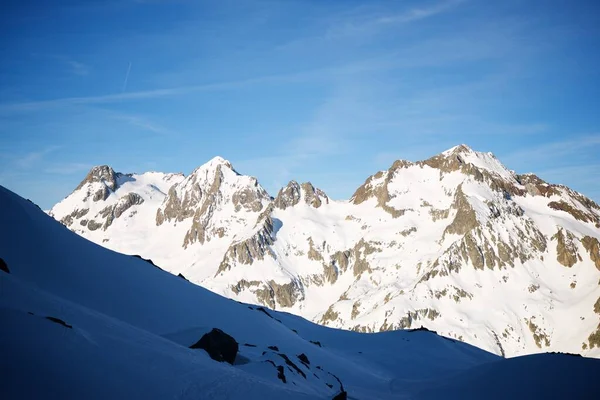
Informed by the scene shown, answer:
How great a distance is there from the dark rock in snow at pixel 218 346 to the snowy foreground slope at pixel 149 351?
4.71 ft

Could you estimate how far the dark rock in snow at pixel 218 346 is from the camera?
83.0 feet

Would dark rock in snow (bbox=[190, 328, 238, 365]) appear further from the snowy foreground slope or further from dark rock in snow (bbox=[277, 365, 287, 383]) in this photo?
dark rock in snow (bbox=[277, 365, 287, 383])

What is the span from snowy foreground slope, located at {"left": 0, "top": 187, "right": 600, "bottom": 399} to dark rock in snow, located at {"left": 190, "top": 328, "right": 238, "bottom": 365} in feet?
4.71

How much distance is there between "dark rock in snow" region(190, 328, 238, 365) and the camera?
997 inches

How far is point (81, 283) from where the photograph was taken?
31766 millimetres

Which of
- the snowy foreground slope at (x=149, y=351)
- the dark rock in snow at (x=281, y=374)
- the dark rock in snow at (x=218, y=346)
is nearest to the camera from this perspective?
the snowy foreground slope at (x=149, y=351)

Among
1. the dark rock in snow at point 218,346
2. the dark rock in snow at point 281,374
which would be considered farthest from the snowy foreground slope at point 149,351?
the dark rock in snow at point 218,346

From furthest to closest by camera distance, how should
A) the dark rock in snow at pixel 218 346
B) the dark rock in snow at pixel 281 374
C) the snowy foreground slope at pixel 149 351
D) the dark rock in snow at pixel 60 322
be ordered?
the dark rock in snow at pixel 218 346
the dark rock in snow at pixel 281 374
the dark rock in snow at pixel 60 322
the snowy foreground slope at pixel 149 351

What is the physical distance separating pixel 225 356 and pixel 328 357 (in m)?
23.8

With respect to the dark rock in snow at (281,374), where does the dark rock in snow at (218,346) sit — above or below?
above

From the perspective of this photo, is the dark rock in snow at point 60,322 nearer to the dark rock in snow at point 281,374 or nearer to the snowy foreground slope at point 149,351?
the snowy foreground slope at point 149,351

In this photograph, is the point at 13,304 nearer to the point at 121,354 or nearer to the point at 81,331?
the point at 81,331

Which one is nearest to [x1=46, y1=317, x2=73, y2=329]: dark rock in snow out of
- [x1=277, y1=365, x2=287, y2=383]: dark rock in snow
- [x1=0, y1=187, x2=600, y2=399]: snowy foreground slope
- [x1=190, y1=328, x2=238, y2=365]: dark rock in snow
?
[x1=0, y1=187, x2=600, y2=399]: snowy foreground slope

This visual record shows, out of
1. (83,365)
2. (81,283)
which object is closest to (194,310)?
(81,283)
